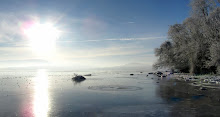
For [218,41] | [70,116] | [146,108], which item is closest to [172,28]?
[218,41]

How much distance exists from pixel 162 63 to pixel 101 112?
53.5 meters

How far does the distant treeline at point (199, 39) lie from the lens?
36469mm

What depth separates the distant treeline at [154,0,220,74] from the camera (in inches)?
1436

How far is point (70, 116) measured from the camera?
40.3ft

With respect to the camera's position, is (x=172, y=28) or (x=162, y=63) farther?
(x=162, y=63)

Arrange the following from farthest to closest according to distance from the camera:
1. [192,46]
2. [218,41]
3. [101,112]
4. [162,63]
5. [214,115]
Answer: [162,63], [192,46], [218,41], [101,112], [214,115]

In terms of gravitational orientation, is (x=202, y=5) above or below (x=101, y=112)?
above

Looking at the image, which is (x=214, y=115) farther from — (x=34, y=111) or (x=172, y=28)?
(x=172, y=28)

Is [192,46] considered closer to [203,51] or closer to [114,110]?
[203,51]

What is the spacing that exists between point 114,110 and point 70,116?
3.37 m

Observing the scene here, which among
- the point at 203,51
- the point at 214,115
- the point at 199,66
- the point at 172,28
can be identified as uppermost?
the point at 172,28

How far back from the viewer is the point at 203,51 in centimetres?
4219

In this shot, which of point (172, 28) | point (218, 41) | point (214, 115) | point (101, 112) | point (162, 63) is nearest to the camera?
point (214, 115)

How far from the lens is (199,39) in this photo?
4169 cm
